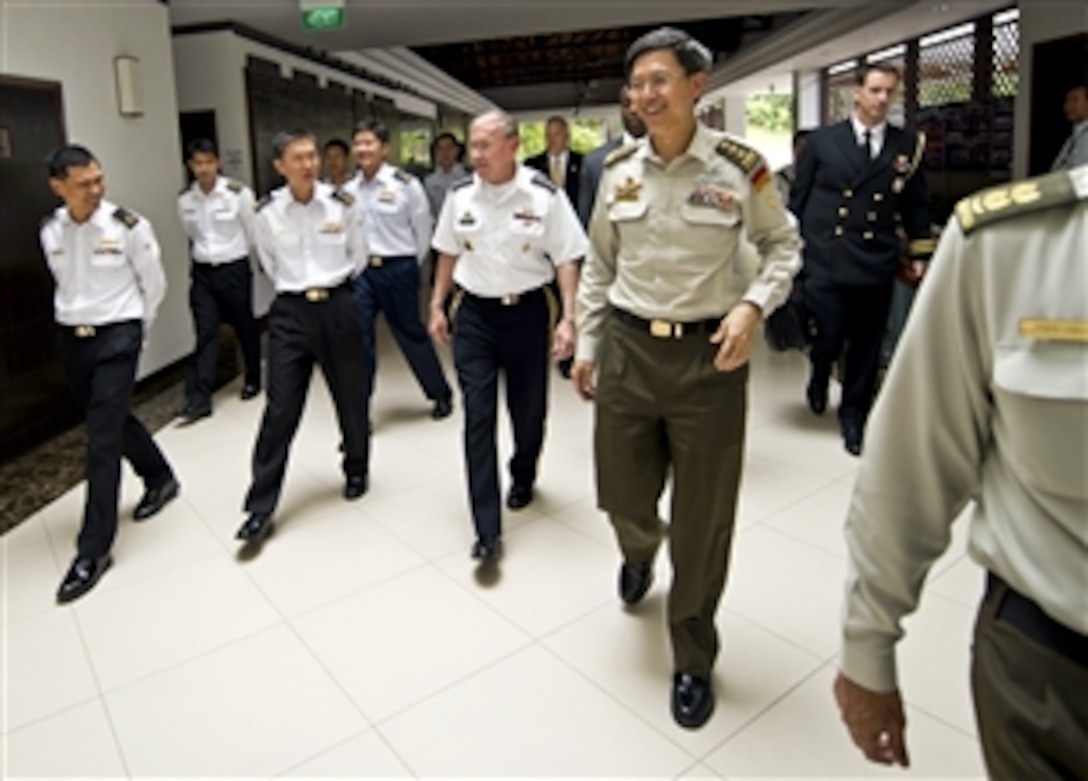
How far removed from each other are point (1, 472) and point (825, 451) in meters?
4.09

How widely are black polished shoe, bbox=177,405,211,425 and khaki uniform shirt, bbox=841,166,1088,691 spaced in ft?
14.7

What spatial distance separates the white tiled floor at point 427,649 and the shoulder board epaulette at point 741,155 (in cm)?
133

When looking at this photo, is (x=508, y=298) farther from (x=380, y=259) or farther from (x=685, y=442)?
(x=380, y=259)

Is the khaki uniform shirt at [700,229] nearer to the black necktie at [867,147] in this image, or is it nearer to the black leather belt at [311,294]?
the black leather belt at [311,294]

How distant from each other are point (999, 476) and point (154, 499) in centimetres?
340

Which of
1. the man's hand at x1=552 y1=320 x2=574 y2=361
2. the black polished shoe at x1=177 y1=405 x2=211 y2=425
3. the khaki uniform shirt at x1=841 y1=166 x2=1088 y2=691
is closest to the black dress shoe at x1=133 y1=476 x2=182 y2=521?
the black polished shoe at x1=177 y1=405 x2=211 y2=425

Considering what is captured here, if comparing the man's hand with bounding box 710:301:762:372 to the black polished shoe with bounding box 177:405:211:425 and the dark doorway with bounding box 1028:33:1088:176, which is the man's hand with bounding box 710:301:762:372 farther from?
the dark doorway with bounding box 1028:33:1088:176

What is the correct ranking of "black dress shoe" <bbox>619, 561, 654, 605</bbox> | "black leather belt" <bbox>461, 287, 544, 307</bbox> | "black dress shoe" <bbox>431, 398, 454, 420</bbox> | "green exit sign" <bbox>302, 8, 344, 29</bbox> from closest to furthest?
1. "black dress shoe" <bbox>619, 561, 654, 605</bbox>
2. "black leather belt" <bbox>461, 287, 544, 307</bbox>
3. "black dress shoe" <bbox>431, 398, 454, 420</bbox>
4. "green exit sign" <bbox>302, 8, 344, 29</bbox>

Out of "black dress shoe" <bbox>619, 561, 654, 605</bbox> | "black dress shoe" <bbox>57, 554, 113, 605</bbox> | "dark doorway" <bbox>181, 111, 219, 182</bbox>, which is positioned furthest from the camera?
"dark doorway" <bbox>181, 111, 219, 182</bbox>

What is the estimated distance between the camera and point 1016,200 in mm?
863

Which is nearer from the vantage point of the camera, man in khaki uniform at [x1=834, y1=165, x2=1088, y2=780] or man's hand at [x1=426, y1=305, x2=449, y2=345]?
man in khaki uniform at [x1=834, y1=165, x2=1088, y2=780]

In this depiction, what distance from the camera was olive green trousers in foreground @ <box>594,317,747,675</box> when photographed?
79.8 inches

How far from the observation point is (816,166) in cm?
388

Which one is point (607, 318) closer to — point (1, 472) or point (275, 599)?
point (275, 599)
